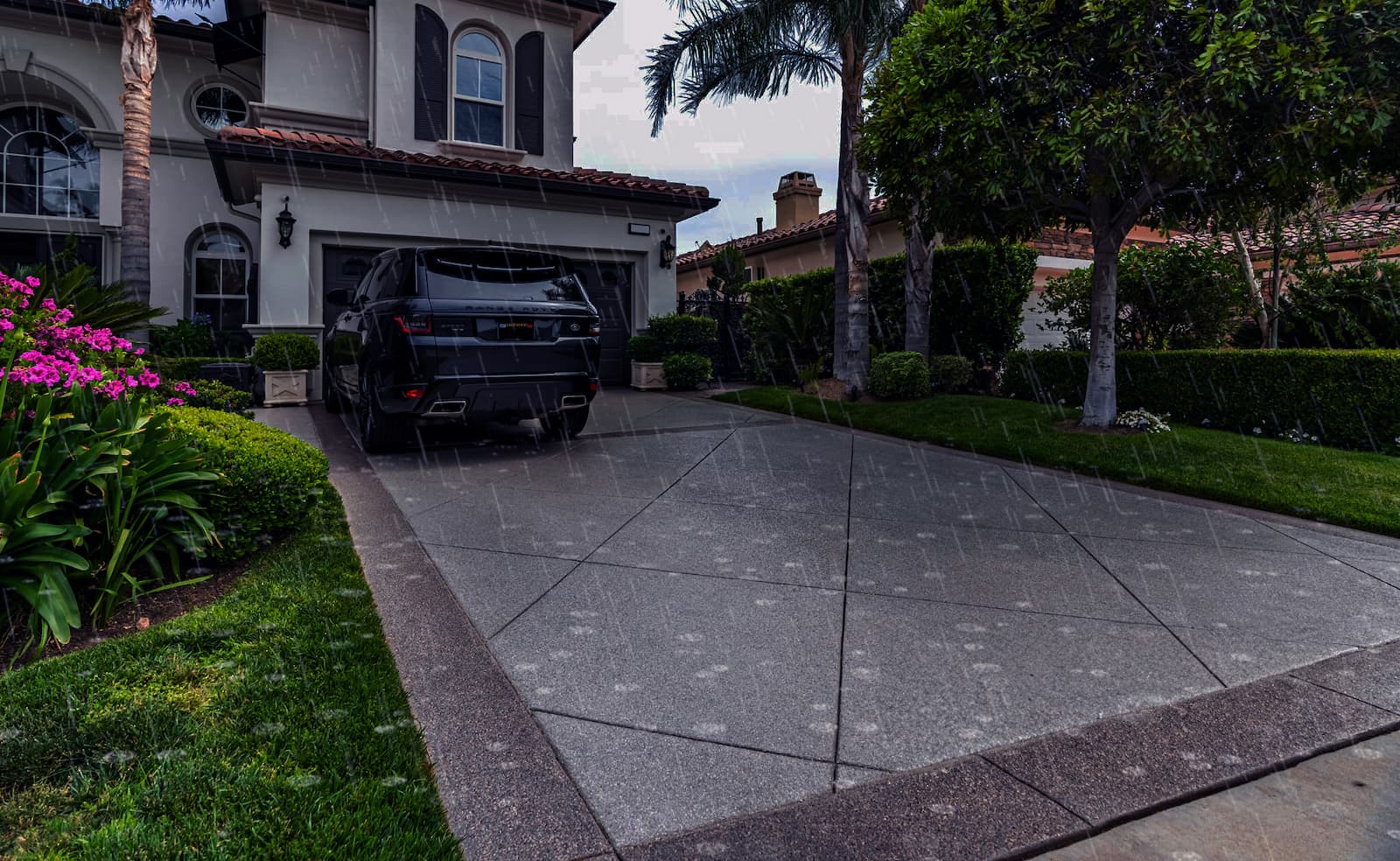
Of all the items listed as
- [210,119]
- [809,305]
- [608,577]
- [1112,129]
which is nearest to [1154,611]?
[608,577]

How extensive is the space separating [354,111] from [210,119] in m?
3.56

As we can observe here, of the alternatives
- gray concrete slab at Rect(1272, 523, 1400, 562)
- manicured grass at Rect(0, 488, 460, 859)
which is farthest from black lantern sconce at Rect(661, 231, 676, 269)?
manicured grass at Rect(0, 488, 460, 859)

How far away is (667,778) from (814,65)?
13063mm

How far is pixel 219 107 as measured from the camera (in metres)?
16.9

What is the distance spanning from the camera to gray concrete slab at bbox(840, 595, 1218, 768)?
2842mm

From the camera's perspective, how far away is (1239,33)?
21.5ft

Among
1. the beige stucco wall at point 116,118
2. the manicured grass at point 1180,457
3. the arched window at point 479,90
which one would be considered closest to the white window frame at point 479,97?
the arched window at point 479,90

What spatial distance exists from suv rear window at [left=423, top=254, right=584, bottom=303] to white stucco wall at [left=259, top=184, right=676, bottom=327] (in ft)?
20.5

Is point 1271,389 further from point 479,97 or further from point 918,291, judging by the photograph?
point 479,97

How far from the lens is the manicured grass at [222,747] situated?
83.1 inches

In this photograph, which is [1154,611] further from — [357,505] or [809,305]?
[809,305]

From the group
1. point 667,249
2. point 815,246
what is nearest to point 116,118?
point 667,249

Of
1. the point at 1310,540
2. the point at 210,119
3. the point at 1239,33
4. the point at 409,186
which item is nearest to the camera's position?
the point at 1310,540

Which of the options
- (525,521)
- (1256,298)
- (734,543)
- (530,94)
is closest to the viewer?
(734,543)
